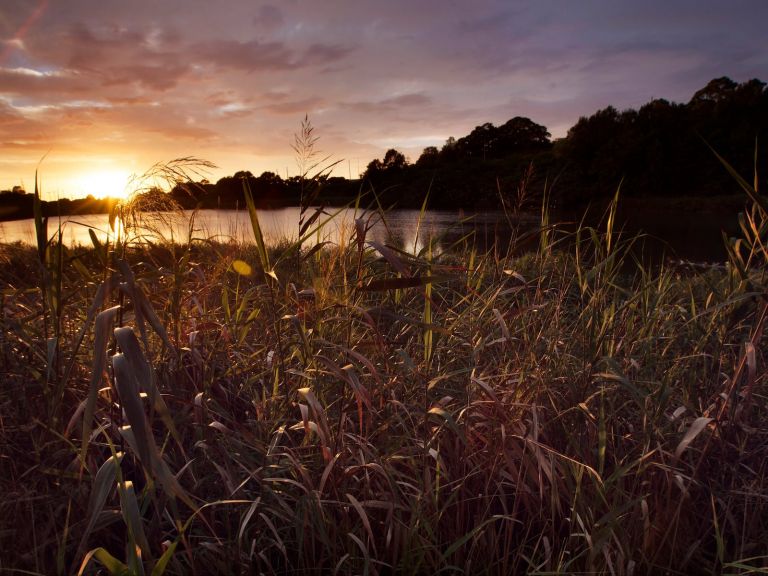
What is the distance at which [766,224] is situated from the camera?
2020 millimetres

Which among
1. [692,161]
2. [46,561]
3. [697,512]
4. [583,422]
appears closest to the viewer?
[46,561]

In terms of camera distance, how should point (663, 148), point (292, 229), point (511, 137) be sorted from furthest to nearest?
1. point (511, 137)
2. point (663, 148)
3. point (292, 229)

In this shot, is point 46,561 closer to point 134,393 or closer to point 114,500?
point 114,500

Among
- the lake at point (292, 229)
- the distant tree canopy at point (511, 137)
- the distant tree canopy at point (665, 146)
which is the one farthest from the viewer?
the distant tree canopy at point (511, 137)

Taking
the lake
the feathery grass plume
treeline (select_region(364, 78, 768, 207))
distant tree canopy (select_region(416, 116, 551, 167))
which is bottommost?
the feathery grass plume

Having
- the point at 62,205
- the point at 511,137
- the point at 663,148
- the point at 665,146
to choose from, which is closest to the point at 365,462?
the point at 62,205

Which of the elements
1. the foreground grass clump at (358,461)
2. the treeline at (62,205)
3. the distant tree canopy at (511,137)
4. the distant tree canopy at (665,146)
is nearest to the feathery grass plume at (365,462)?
the foreground grass clump at (358,461)

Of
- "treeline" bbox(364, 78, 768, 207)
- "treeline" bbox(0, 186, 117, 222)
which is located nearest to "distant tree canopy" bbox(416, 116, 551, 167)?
"treeline" bbox(364, 78, 768, 207)

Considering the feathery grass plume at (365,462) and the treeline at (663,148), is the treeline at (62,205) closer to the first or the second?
the feathery grass plume at (365,462)

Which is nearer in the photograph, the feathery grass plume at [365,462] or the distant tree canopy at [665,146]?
the feathery grass plume at [365,462]

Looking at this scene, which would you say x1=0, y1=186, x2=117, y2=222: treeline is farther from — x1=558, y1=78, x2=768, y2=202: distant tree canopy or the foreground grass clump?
x1=558, y1=78, x2=768, y2=202: distant tree canopy

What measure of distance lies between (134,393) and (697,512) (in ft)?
6.62

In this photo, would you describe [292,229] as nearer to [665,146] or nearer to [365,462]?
[365,462]

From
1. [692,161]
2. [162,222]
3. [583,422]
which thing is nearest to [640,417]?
[583,422]
